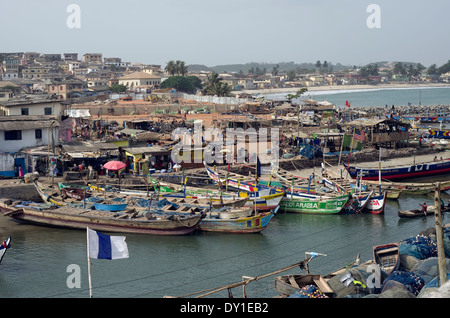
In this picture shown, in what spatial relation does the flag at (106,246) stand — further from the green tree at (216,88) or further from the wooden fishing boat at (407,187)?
the green tree at (216,88)

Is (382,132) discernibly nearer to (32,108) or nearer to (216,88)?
(32,108)

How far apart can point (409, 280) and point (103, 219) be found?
11496mm

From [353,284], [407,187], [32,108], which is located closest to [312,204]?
[407,187]

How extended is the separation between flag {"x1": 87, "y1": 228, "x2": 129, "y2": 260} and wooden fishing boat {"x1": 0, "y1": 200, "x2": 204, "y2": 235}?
782 cm

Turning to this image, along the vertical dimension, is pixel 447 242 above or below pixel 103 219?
above

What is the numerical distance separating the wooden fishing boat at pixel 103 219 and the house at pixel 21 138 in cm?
440

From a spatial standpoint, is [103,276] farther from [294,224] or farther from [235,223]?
[294,224]

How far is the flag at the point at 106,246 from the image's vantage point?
A: 11453 millimetres

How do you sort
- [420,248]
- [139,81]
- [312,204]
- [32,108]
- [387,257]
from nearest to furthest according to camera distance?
[387,257]
[420,248]
[312,204]
[32,108]
[139,81]

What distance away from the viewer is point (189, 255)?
18094 mm

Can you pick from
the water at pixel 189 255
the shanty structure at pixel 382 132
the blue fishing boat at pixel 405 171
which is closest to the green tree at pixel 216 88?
the shanty structure at pixel 382 132

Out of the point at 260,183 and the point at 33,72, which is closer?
the point at 260,183
